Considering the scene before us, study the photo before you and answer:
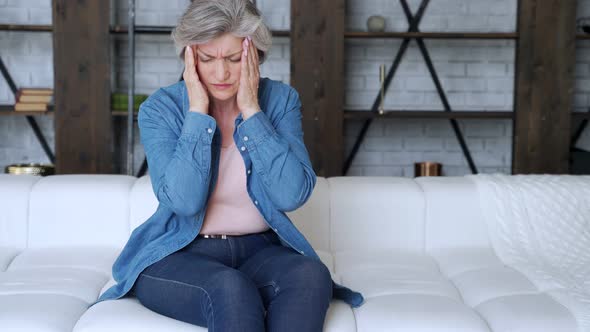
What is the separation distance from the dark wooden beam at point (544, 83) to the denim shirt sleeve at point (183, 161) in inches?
136

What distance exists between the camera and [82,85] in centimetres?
496

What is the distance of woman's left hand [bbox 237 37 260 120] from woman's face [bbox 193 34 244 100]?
0.06 feet

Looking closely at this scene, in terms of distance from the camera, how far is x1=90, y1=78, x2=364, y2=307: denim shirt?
2102mm

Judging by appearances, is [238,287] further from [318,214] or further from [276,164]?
[318,214]

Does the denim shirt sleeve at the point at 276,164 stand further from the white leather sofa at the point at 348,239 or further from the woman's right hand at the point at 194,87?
the white leather sofa at the point at 348,239

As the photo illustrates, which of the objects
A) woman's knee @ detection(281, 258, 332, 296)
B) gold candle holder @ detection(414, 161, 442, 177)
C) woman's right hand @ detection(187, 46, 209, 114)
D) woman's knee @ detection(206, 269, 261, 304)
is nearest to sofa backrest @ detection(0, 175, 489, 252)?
woman's right hand @ detection(187, 46, 209, 114)

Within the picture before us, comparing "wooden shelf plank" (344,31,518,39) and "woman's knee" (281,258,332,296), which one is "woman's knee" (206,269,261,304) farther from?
"wooden shelf plank" (344,31,518,39)

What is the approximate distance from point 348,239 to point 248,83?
85cm

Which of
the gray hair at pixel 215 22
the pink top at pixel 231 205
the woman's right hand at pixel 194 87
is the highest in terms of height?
the gray hair at pixel 215 22

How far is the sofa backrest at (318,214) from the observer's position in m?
2.76

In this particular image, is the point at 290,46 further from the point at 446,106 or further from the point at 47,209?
the point at 47,209

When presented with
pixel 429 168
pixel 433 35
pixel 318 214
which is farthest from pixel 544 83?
pixel 318 214

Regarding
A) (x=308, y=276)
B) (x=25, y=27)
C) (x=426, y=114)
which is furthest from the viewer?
(x=426, y=114)

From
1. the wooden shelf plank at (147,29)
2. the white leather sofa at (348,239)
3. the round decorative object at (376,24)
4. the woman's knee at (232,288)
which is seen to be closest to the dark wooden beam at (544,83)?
the round decorative object at (376,24)
